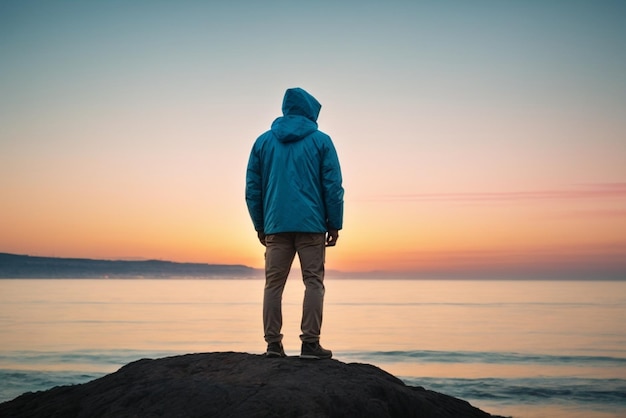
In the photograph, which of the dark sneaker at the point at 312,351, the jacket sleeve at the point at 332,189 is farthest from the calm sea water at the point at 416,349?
the jacket sleeve at the point at 332,189

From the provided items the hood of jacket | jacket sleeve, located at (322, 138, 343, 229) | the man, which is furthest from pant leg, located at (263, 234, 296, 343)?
the hood of jacket

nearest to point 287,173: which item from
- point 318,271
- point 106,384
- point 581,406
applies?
point 318,271

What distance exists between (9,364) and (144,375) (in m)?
18.2

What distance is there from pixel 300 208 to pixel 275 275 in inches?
31.0

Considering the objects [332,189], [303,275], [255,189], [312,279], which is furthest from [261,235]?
[332,189]

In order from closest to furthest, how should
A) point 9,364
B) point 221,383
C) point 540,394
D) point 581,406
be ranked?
point 221,383 < point 581,406 < point 540,394 < point 9,364

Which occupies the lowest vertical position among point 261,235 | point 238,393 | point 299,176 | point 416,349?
point 416,349

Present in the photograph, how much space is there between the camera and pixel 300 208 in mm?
6727

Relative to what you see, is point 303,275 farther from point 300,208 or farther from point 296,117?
point 296,117

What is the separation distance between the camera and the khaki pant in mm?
6809

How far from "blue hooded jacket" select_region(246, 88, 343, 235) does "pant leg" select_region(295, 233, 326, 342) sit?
0.59 feet

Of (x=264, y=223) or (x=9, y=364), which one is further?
(x=9, y=364)

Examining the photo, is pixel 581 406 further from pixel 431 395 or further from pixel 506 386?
pixel 431 395

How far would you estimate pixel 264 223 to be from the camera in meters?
7.14
